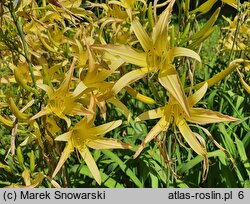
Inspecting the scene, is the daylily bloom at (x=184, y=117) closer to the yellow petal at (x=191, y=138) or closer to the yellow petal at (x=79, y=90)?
the yellow petal at (x=191, y=138)

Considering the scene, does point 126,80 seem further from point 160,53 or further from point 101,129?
point 101,129

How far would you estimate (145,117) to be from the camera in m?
1.64

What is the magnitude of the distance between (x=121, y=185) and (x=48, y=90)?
1019 mm

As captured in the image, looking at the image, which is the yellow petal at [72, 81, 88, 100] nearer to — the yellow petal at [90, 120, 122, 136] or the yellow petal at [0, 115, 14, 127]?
the yellow petal at [90, 120, 122, 136]

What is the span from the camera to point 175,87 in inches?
56.3

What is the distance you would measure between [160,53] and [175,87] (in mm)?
185

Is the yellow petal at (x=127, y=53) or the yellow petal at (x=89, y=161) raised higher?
the yellow petal at (x=127, y=53)

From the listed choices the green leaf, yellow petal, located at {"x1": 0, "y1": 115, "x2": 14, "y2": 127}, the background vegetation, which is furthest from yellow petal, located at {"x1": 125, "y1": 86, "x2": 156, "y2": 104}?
the green leaf

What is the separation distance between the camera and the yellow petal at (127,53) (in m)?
1.49

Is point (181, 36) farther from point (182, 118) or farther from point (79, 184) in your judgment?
point (79, 184)

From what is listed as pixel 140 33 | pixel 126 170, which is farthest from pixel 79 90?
pixel 126 170

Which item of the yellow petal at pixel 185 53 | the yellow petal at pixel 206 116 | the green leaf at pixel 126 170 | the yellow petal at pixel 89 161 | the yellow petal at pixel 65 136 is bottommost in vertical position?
the green leaf at pixel 126 170

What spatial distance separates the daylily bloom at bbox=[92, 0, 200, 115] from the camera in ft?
4.72

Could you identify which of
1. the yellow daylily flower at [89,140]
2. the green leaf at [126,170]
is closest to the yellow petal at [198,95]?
the yellow daylily flower at [89,140]
